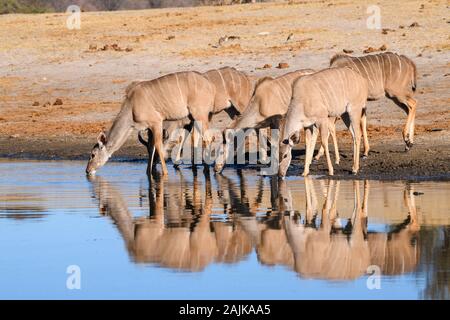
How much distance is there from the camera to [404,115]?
2180 centimetres

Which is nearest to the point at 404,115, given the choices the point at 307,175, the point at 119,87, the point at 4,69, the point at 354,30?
the point at 307,175

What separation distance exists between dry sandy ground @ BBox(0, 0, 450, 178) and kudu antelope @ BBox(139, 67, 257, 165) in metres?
1.27

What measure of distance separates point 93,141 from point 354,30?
1173 cm

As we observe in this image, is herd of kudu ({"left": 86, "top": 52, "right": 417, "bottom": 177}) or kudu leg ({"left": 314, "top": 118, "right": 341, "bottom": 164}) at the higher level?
herd of kudu ({"left": 86, "top": 52, "right": 417, "bottom": 177})

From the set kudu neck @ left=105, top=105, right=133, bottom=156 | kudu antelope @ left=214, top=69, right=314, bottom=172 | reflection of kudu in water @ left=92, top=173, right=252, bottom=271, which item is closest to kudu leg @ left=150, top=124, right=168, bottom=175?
kudu neck @ left=105, top=105, right=133, bottom=156

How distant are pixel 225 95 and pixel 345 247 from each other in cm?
948

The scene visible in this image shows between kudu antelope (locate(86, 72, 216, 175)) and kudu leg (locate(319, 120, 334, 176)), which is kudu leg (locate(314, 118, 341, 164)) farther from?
kudu antelope (locate(86, 72, 216, 175))

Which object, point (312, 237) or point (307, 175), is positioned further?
point (307, 175)

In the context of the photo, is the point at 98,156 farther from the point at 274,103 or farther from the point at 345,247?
the point at 345,247

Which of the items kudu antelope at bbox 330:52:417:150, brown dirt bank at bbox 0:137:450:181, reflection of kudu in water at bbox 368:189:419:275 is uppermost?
kudu antelope at bbox 330:52:417:150

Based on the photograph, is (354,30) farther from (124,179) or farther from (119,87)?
(124,179)

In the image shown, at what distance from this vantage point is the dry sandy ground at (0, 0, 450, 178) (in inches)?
829

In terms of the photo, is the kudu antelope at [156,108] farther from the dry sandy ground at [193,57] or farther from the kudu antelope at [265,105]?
the dry sandy ground at [193,57]
